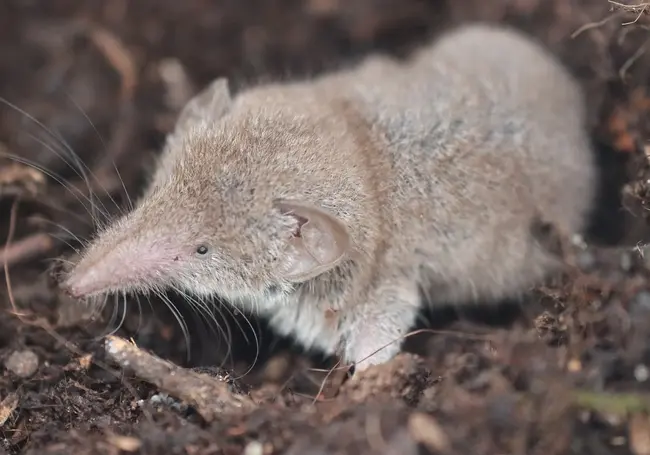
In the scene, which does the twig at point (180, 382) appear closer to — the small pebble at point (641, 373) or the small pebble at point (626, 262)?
the small pebble at point (641, 373)

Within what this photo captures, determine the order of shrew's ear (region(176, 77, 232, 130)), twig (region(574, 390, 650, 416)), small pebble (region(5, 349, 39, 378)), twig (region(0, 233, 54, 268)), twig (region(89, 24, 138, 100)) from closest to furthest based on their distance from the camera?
twig (region(574, 390, 650, 416)) < small pebble (region(5, 349, 39, 378)) < shrew's ear (region(176, 77, 232, 130)) < twig (region(0, 233, 54, 268)) < twig (region(89, 24, 138, 100))

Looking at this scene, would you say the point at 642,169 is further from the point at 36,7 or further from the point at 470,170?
the point at 36,7

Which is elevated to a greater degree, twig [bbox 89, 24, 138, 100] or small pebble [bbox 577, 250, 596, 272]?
twig [bbox 89, 24, 138, 100]

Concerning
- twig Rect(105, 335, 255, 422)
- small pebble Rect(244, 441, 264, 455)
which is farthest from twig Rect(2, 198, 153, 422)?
small pebble Rect(244, 441, 264, 455)

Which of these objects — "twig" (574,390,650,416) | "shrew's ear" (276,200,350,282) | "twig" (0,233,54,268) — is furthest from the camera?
"twig" (0,233,54,268)

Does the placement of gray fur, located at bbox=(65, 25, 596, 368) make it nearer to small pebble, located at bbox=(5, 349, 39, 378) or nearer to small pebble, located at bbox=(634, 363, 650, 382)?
small pebble, located at bbox=(5, 349, 39, 378)

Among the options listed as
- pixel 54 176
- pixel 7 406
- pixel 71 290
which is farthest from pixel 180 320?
pixel 54 176

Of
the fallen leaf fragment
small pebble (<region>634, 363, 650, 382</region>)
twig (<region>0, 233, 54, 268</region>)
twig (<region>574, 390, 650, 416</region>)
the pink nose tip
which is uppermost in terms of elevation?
the pink nose tip
